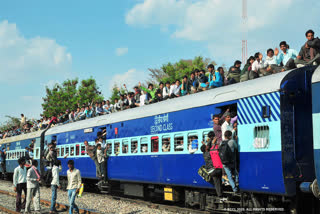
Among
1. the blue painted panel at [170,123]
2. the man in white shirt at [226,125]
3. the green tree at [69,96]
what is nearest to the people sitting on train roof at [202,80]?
the blue painted panel at [170,123]

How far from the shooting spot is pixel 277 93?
30.2 ft

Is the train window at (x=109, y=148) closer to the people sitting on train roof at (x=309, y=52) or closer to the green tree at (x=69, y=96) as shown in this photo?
the people sitting on train roof at (x=309, y=52)

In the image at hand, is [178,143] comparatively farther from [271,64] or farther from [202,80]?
[271,64]

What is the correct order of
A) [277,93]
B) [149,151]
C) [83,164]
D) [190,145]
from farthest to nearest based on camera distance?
[83,164], [149,151], [190,145], [277,93]

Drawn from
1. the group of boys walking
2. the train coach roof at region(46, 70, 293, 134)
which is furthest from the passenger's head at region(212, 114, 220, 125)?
the group of boys walking

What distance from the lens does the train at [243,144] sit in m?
9.07

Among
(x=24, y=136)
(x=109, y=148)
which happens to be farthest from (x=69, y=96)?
(x=109, y=148)

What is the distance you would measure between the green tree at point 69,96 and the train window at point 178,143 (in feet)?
157

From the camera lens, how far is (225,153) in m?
→ 10.2

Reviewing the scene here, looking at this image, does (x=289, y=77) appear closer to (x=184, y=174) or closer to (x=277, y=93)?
(x=277, y=93)

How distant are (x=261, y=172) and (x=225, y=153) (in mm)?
1018

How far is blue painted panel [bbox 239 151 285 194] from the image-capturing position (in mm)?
9047

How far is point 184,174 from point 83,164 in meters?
8.58

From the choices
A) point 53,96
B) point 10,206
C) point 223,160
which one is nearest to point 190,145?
point 223,160
